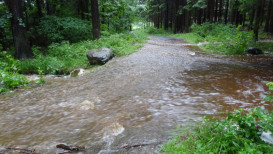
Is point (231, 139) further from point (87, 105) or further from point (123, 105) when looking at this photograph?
point (87, 105)

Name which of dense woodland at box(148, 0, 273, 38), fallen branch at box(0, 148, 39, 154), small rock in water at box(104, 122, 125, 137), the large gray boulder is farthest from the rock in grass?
fallen branch at box(0, 148, 39, 154)

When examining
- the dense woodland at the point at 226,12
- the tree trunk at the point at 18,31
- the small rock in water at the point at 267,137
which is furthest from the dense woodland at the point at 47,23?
the dense woodland at the point at 226,12

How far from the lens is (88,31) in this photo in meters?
15.4

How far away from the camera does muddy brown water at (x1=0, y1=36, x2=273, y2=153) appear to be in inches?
130

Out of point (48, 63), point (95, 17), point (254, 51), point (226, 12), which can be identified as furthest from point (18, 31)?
point (226, 12)

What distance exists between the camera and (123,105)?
4656 millimetres

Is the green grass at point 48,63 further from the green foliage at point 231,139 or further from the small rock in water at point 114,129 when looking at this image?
A: the green foliage at point 231,139

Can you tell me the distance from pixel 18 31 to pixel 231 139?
1141 centimetres

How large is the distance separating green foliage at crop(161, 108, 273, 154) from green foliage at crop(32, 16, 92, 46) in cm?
1286

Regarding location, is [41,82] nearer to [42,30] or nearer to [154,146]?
[154,146]

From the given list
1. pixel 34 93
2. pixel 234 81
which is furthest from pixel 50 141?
pixel 234 81

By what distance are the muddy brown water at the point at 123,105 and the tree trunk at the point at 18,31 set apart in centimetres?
441

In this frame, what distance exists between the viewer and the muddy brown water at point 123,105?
3309 mm

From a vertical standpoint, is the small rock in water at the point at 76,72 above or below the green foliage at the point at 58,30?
below
